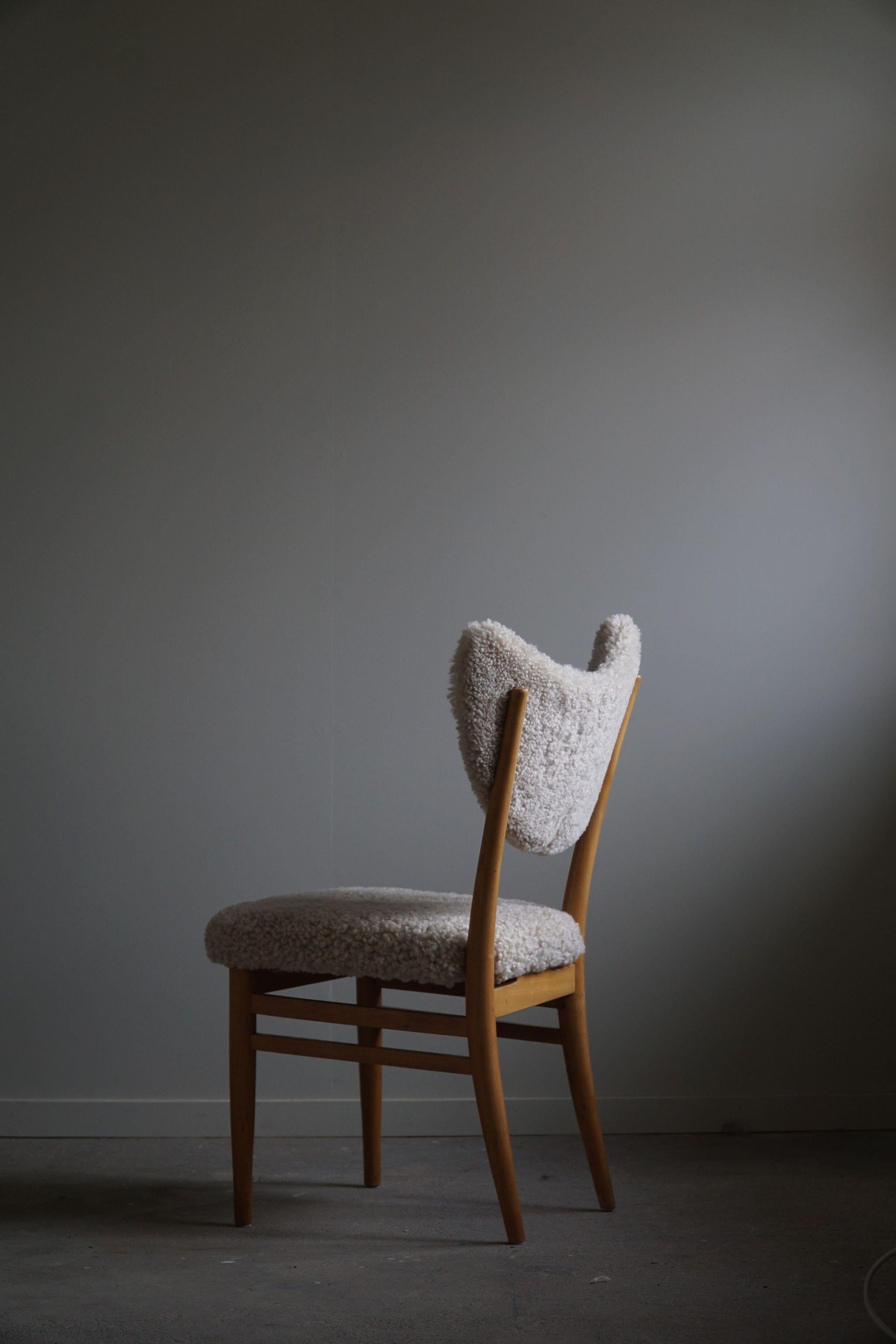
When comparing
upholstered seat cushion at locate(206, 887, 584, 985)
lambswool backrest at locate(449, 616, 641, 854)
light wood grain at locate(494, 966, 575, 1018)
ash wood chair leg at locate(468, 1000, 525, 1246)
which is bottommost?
ash wood chair leg at locate(468, 1000, 525, 1246)

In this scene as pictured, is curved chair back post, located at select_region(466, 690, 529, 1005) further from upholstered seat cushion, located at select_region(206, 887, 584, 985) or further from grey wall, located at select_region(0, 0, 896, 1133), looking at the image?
grey wall, located at select_region(0, 0, 896, 1133)

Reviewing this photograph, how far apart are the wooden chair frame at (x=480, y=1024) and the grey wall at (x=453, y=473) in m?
0.42

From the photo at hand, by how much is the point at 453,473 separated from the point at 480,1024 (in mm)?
1091

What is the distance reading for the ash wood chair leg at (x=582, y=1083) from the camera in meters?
1.60

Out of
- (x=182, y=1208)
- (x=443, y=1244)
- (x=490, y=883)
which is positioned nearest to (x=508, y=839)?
(x=490, y=883)

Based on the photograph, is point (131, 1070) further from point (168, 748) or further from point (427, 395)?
point (427, 395)

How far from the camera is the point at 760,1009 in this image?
2.07 metres

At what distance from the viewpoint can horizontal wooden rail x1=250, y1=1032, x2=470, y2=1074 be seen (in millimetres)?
1393

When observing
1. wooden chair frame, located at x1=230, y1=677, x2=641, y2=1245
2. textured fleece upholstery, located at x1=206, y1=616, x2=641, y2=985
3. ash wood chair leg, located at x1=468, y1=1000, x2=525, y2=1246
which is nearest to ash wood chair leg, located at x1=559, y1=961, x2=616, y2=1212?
wooden chair frame, located at x1=230, y1=677, x2=641, y2=1245

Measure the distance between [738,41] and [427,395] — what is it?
0.92 metres

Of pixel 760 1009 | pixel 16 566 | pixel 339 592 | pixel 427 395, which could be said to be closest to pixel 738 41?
pixel 427 395

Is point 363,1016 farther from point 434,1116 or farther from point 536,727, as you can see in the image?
point 434,1116

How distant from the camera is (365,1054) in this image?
1442 millimetres

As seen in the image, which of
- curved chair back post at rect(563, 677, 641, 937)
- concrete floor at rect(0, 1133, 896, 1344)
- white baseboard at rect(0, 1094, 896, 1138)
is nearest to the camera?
concrete floor at rect(0, 1133, 896, 1344)
